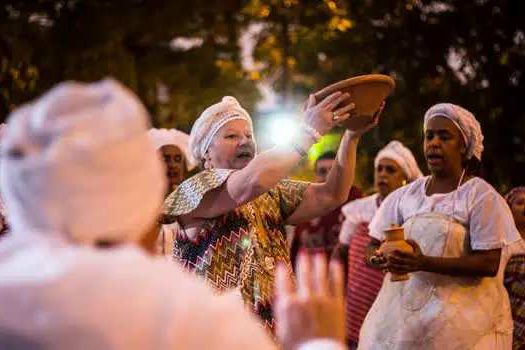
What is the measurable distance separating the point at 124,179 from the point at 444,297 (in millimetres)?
4602

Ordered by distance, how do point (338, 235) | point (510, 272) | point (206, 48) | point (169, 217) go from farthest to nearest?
point (206, 48) → point (338, 235) → point (510, 272) → point (169, 217)

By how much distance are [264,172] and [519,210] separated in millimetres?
3817

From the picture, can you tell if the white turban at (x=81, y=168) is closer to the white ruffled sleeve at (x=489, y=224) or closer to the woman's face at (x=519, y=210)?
the white ruffled sleeve at (x=489, y=224)

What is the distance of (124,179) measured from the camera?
9.67 ft

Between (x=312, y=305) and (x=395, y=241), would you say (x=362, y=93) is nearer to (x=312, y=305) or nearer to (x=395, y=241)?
(x=395, y=241)

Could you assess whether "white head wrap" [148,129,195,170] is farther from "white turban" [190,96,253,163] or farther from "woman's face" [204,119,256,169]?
"woman's face" [204,119,256,169]

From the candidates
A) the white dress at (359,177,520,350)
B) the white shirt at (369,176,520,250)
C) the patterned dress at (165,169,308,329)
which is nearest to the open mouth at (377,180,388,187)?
the white shirt at (369,176,520,250)

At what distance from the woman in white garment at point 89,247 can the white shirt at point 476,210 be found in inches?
170

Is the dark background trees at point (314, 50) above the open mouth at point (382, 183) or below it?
above

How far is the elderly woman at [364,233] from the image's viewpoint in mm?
10258

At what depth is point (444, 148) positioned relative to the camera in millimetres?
7438

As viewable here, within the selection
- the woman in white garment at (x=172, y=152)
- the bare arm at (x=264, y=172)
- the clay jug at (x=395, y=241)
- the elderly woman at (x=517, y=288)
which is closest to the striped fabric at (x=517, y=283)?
the elderly woman at (x=517, y=288)

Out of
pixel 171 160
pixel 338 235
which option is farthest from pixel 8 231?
pixel 338 235

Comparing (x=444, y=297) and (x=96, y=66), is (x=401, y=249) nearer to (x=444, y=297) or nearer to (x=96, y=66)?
(x=444, y=297)
